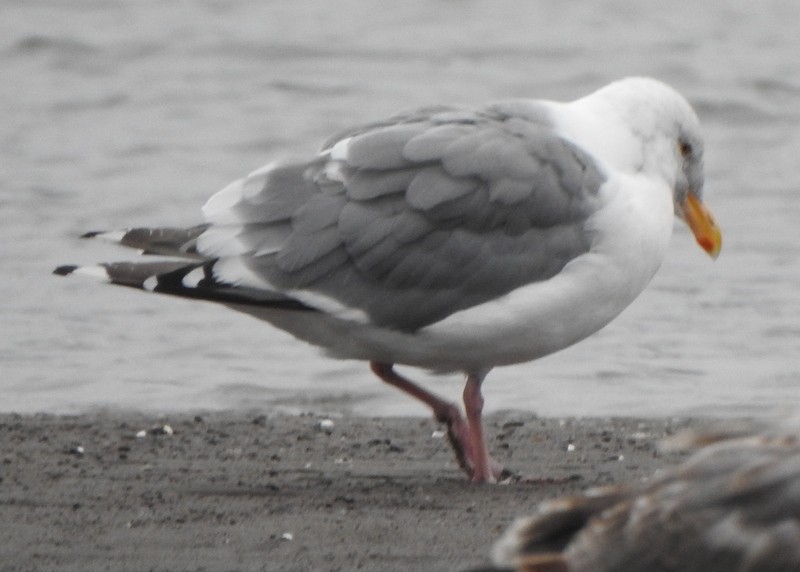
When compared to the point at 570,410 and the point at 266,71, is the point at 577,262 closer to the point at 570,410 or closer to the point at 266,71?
Result: the point at 570,410

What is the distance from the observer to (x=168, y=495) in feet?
19.2

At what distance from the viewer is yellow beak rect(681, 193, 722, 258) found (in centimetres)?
706

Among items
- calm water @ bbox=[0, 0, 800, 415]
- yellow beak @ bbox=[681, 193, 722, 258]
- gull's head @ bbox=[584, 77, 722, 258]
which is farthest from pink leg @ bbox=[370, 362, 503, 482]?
yellow beak @ bbox=[681, 193, 722, 258]

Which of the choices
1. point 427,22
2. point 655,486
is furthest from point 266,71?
point 655,486

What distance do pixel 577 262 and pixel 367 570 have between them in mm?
1624

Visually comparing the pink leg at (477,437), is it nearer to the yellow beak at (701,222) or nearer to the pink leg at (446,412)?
the pink leg at (446,412)

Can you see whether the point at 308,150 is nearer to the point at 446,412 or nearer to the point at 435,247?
the point at 446,412

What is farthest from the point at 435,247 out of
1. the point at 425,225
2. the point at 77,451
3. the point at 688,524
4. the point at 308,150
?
the point at 308,150

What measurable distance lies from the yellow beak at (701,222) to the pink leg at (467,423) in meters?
1.15

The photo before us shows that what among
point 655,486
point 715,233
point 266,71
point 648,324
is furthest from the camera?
point 266,71

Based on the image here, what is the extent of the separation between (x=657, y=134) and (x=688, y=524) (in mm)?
3427

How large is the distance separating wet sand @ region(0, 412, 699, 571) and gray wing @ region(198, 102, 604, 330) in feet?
2.09

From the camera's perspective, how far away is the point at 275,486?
19.9 feet

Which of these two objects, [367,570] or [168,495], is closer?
[367,570]
